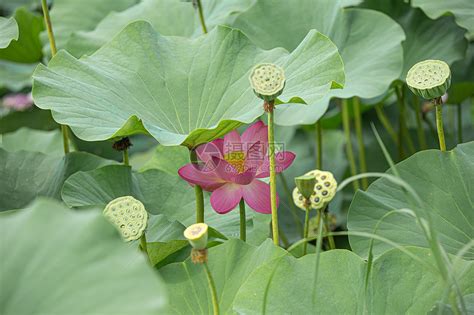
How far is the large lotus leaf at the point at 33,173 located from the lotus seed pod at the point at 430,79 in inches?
23.7

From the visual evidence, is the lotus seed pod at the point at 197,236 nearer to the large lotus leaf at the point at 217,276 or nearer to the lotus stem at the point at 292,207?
the large lotus leaf at the point at 217,276

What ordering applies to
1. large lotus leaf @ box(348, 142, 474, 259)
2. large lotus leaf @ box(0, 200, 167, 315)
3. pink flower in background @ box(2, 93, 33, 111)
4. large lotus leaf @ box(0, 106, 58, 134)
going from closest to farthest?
large lotus leaf @ box(0, 200, 167, 315)
large lotus leaf @ box(348, 142, 474, 259)
large lotus leaf @ box(0, 106, 58, 134)
pink flower in background @ box(2, 93, 33, 111)

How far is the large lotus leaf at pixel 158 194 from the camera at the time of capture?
1.28 meters

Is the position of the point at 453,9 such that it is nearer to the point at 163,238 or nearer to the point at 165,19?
the point at 165,19

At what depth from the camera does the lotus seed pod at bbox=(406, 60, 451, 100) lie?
1076 mm

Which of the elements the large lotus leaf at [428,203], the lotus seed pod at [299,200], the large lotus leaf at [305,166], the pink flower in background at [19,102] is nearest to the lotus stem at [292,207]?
the large lotus leaf at [305,166]

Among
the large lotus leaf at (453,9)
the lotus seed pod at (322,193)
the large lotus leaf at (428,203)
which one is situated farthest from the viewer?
the large lotus leaf at (453,9)

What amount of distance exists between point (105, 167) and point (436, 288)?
0.55 metres

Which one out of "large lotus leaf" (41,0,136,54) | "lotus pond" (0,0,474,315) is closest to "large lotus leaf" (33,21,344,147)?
"lotus pond" (0,0,474,315)

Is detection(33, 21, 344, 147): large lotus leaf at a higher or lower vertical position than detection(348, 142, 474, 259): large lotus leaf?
higher

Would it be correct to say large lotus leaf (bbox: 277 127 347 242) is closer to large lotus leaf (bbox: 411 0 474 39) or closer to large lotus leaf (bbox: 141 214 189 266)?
large lotus leaf (bbox: 411 0 474 39)

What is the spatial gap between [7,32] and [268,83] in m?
0.53

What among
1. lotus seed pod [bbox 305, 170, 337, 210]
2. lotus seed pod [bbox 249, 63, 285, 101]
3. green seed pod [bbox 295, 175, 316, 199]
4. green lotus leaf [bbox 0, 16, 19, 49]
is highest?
lotus seed pod [bbox 249, 63, 285, 101]

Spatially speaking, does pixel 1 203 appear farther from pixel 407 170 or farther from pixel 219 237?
pixel 407 170
